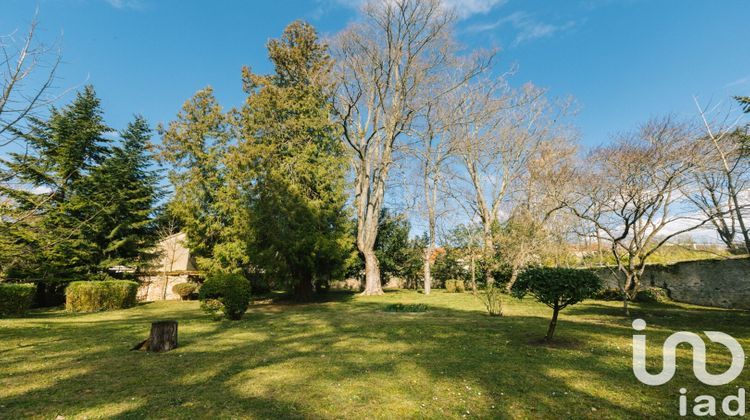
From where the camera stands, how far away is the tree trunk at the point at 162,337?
6.95 meters

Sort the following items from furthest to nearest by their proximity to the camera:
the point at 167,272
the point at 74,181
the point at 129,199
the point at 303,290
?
the point at 167,272
the point at 129,199
the point at 303,290
the point at 74,181

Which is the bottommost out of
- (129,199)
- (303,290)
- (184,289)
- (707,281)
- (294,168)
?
(184,289)

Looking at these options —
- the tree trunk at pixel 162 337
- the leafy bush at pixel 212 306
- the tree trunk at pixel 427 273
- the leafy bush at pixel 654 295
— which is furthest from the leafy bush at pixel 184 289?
the leafy bush at pixel 654 295

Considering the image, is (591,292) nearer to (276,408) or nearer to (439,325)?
(439,325)

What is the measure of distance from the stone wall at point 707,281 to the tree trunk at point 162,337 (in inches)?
694

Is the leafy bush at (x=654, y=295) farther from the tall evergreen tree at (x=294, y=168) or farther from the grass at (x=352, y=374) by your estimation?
the tall evergreen tree at (x=294, y=168)

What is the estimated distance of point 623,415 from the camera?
12.1ft

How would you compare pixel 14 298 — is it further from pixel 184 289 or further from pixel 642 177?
pixel 642 177

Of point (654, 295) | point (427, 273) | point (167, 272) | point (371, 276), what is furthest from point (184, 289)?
point (654, 295)

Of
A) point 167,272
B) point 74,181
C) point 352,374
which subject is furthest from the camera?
point 167,272

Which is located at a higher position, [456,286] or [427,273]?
[427,273]

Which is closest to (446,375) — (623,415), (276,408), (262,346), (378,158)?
(623,415)

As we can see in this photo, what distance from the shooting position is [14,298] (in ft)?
43.7

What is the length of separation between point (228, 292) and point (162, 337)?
4.35 meters
